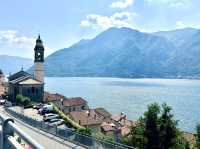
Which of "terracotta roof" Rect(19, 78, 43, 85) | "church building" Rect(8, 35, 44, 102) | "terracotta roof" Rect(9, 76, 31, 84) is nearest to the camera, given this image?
"church building" Rect(8, 35, 44, 102)

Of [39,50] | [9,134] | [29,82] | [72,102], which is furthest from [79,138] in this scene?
[72,102]

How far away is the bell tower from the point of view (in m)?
76.4

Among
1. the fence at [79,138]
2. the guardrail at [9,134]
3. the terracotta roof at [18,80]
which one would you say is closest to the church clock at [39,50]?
the terracotta roof at [18,80]

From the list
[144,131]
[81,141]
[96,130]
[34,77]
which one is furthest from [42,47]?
[81,141]

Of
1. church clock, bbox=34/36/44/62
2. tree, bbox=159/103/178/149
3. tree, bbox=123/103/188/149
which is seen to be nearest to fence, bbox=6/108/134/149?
tree, bbox=123/103/188/149

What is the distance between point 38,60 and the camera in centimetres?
7856

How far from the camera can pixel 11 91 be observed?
243 ft

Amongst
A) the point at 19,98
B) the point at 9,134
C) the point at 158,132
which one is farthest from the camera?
the point at 19,98

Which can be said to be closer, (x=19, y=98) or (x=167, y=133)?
(x=167, y=133)

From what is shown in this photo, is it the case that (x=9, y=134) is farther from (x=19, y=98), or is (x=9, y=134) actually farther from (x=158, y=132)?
(x=19, y=98)

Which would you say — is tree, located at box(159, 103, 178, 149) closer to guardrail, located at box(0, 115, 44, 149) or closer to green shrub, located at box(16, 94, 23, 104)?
guardrail, located at box(0, 115, 44, 149)

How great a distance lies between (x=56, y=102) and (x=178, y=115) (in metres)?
56.1

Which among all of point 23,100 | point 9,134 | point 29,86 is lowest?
point 23,100

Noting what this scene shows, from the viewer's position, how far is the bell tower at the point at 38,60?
251ft
